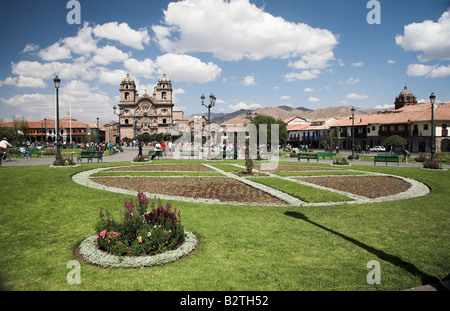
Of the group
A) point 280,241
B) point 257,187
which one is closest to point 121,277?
point 280,241

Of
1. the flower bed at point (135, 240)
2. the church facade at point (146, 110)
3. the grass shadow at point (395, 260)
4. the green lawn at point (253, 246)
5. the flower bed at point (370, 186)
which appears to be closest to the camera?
the green lawn at point (253, 246)

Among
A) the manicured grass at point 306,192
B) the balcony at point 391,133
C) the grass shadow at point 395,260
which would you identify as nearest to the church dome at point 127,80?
the balcony at point 391,133

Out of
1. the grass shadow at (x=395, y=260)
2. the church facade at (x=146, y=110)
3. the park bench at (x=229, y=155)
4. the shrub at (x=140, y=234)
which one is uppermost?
the church facade at (x=146, y=110)

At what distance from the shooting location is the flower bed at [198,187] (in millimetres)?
9742

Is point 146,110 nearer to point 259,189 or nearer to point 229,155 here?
point 229,155

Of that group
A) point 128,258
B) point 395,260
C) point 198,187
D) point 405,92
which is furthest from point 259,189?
point 405,92

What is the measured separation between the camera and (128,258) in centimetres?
456

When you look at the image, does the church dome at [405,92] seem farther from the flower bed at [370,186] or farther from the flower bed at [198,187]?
the flower bed at [198,187]

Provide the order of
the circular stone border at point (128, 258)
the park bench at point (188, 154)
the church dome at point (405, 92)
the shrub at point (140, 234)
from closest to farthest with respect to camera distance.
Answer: the circular stone border at point (128, 258) → the shrub at point (140, 234) → the park bench at point (188, 154) → the church dome at point (405, 92)

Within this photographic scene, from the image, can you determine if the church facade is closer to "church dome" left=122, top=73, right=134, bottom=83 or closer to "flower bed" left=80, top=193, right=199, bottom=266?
"church dome" left=122, top=73, right=134, bottom=83

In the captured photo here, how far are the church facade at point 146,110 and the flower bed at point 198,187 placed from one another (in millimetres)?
78657
